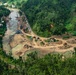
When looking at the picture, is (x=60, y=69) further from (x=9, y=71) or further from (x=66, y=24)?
(x=66, y=24)

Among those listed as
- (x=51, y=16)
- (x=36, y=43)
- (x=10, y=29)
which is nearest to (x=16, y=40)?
(x=36, y=43)

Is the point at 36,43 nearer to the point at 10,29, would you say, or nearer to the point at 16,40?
the point at 16,40

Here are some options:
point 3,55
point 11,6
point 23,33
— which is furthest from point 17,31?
point 11,6

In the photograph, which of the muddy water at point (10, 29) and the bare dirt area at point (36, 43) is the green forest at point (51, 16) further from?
the muddy water at point (10, 29)

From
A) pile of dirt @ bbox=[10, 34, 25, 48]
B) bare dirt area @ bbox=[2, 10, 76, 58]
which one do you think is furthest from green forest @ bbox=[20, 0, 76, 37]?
pile of dirt @ bbox=[10, 34, 25, 48]

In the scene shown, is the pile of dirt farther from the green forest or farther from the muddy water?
the green forest

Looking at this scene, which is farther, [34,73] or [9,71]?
[9,71]

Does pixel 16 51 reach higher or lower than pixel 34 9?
lower

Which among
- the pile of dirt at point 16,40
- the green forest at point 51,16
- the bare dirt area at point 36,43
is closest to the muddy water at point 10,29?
the bare dirt area at point 36,43
